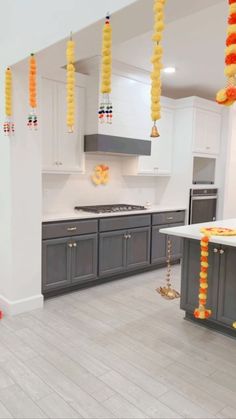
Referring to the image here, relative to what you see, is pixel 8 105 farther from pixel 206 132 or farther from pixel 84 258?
pixel 206 132

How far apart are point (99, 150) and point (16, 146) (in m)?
1.10

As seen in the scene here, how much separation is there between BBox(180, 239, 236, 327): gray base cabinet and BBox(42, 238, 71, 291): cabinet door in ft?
4.33

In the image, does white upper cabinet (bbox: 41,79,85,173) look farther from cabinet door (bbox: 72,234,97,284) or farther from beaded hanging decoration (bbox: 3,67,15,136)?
cabinet door (bbox: 72,234,97,284)

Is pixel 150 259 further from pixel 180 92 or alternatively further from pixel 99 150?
pixel 180 92

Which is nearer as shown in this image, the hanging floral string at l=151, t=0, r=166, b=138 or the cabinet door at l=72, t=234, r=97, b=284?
the hanging floral string at l=151, t=0, r=166, b=138

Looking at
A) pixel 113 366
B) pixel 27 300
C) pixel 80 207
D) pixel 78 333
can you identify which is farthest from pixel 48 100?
pixel 113 366

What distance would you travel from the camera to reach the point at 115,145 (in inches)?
161

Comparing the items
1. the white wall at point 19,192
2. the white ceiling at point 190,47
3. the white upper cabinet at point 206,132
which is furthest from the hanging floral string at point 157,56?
the white upper cabinet at point 206,132

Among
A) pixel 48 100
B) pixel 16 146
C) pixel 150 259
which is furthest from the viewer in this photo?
pixel 150 259

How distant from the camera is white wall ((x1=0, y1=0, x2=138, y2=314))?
2.83 meters

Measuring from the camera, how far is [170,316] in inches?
129

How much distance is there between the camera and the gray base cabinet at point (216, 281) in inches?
107

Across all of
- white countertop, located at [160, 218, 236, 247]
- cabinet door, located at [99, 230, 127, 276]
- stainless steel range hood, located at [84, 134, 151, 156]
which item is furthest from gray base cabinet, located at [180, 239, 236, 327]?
stainless steel range hood, located at [84, 134, 151, 156]

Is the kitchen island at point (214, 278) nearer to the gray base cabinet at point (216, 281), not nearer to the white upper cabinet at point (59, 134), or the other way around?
the gray base cabinet at point (216, 281)
